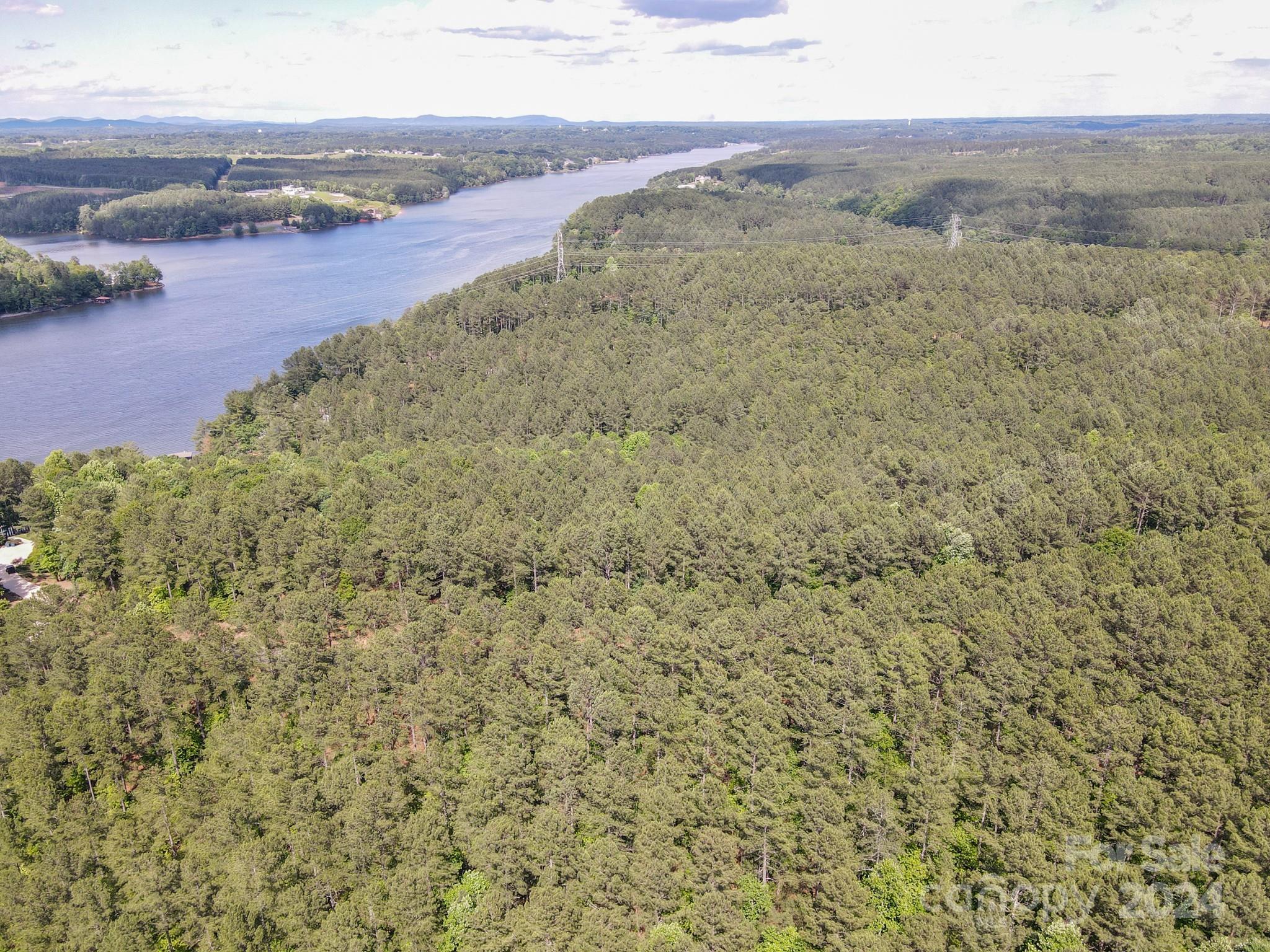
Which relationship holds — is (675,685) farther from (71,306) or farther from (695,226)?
(71,306)

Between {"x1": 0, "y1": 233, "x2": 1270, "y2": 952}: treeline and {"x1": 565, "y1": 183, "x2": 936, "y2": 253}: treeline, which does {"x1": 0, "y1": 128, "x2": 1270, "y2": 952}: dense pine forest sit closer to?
{"x1": 0, "y1": 233, "x2": 1270, "y2": 952}: treeline

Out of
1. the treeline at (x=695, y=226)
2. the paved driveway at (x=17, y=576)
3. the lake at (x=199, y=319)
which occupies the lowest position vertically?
the paved driveway at (x=17, y=576)

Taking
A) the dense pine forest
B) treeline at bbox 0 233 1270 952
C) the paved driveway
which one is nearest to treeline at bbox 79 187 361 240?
the dense pine forest

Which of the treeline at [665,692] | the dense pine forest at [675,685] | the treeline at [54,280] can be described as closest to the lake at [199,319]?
the treeline at [54,280]

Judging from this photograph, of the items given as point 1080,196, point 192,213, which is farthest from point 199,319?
point 1080,196

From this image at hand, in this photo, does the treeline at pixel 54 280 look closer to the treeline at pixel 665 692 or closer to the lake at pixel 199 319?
the lake at pixel 199 319

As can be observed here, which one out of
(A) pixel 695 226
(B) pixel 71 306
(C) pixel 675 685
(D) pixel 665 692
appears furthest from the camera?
(A) pixel 695 226

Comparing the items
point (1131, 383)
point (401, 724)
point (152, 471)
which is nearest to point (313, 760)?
point (401, 724)
